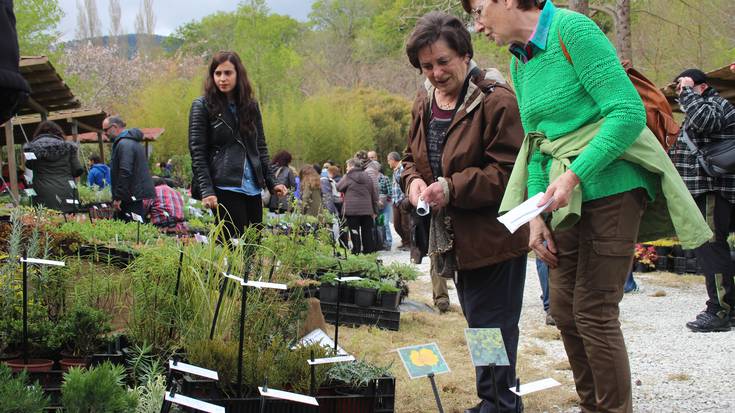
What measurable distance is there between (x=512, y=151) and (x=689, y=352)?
2.88 meters

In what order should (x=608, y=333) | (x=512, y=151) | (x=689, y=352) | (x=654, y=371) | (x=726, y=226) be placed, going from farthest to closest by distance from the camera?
(x=726, y=226), (x=689, y=352), (x=654, y=371), (x=512, y=151), (x=608, y=333)

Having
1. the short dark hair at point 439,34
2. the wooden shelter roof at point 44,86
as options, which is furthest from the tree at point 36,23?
the short dark hair at point 439,34

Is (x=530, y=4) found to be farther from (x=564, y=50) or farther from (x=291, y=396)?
(x=291, y=396)

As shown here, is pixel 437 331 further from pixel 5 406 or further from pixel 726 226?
pixel 5 406

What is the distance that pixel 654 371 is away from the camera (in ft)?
15.1

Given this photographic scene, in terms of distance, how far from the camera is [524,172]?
2766 mm

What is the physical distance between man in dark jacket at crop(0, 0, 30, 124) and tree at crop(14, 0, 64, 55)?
73.8 feet

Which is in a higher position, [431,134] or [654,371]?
[431,134]

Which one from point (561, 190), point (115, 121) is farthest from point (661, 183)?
point (115, 121)

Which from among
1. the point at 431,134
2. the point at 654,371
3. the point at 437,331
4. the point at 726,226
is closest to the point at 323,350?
the point at 431,134

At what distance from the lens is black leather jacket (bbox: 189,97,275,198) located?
15.5 ft

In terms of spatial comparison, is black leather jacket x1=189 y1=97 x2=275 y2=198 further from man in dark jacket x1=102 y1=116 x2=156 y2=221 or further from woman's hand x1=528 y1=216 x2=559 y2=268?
man in dark jacket x1=102 y1=116 x2=156 y2=221

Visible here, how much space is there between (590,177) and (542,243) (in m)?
0.39

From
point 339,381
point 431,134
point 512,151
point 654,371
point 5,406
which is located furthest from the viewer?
point 654,371
